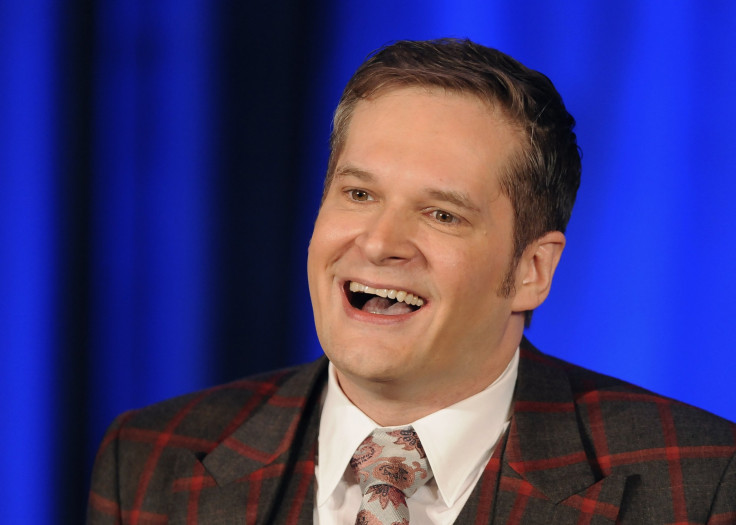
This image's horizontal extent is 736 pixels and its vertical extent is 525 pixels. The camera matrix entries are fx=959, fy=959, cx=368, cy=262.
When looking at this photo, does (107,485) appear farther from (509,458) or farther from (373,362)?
(509,458)

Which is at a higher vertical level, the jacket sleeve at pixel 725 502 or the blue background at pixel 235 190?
the blue background at pixel 235 190

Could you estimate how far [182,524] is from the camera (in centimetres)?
185

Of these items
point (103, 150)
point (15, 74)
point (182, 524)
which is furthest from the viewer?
point (103, 150)

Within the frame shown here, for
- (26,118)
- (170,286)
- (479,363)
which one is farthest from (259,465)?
(26,118)

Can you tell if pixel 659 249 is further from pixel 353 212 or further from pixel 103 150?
pixel 103 150

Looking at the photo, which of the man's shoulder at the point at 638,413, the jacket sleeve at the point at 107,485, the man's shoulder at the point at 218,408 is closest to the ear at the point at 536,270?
the man's shoulder at the point at 638,413

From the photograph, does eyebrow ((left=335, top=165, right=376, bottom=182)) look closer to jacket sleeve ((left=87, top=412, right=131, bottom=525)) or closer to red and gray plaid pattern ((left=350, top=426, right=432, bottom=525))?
red and gray plaid pattern ((left=350, top=426, right=432, bottom=525))

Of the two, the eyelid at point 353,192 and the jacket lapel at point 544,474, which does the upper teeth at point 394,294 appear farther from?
the jacket lapel at point 544,474

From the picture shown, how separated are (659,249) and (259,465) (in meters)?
1.19

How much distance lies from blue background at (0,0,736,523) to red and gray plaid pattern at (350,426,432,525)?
90 cm

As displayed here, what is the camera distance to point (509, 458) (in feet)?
5.86

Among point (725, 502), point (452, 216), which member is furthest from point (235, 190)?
point (725, 502)

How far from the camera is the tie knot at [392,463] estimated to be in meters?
1.79

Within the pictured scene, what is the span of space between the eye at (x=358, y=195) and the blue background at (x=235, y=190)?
2.90ft
